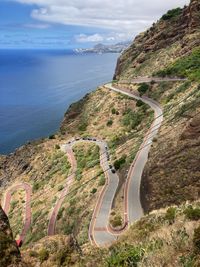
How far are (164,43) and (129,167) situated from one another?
64.1 meters

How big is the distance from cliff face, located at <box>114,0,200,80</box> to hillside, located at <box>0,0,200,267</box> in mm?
310

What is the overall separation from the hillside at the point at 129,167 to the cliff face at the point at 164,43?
310mm

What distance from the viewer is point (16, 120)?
14538cm

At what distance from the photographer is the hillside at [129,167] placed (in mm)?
17641

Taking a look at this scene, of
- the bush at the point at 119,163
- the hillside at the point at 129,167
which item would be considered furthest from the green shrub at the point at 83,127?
the bush at the point at 119,163

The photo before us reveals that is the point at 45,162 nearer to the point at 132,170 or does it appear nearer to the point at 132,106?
the point at 132,106

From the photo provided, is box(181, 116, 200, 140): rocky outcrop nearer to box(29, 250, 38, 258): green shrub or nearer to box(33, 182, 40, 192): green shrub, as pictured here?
box(29, 250, 38, 258): green shrub

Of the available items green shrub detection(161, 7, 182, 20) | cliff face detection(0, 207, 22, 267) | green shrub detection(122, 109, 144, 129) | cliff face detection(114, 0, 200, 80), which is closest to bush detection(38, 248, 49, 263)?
cliff face detection(0, 207, 22, 267)

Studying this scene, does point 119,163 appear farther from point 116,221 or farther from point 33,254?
point 33,254

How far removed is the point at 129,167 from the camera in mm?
45375

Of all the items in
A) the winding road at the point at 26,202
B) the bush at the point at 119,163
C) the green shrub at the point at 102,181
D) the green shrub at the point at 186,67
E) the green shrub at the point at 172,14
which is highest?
the green shrub at the point at 172,14

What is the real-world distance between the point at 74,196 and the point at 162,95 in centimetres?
3570

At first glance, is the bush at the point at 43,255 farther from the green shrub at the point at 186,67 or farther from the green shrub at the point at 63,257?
the green shrub at the point at 186,67

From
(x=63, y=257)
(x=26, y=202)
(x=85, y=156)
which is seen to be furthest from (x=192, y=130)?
(x=26, y=202)
